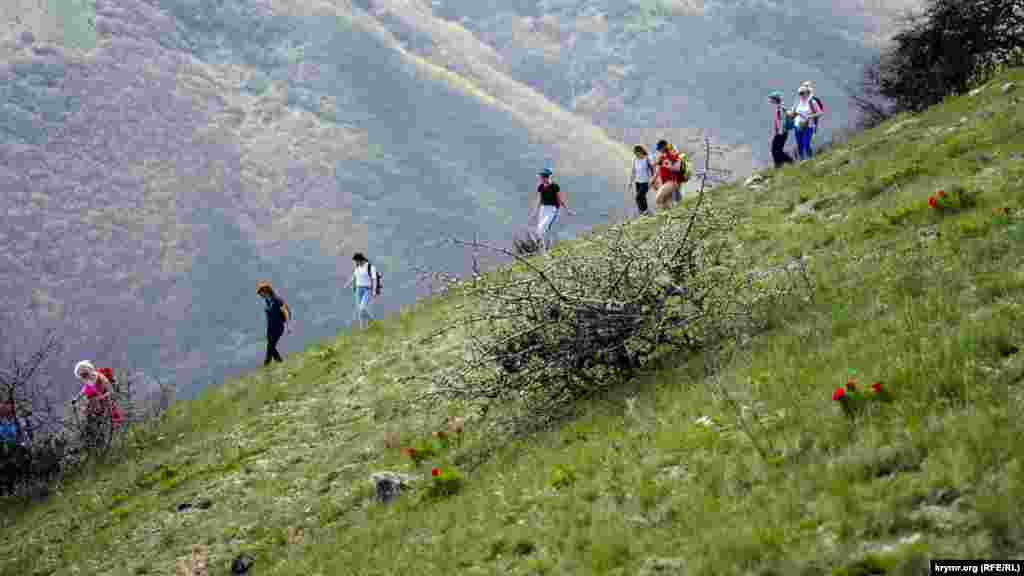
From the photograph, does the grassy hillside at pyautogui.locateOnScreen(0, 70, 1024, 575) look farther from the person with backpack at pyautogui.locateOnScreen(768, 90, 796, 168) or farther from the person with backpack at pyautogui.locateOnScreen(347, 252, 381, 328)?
the person with backpack at pyautogui.locateOnScreen(347, 252, 381, 328)

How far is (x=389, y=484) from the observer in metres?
10.1

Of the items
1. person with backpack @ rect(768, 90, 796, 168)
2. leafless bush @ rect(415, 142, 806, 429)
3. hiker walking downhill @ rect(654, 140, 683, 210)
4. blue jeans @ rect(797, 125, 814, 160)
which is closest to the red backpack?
leafless bush @ rect(415, 142, 806, 429)

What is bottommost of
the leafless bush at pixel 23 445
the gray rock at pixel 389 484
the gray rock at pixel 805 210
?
the leafless bush at pixel 23 445

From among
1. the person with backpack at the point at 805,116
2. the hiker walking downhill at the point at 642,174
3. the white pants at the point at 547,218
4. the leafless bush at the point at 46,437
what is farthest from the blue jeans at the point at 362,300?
the person with backpack at the point at 805,116

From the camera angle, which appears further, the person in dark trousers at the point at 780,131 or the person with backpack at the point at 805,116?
the person in dark trousers at the point at 780,131

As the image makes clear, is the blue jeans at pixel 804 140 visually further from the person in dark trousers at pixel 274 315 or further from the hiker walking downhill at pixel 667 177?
the person in dark trousers at pixel 274 315

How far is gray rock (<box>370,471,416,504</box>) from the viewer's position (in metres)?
10.1

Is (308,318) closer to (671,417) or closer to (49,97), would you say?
(49,97)

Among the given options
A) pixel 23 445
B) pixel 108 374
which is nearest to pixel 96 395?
pixel 108 374

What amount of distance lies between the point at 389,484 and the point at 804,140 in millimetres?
16755

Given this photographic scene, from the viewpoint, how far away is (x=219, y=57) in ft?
634

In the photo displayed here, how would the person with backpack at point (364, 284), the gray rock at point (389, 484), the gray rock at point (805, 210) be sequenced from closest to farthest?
the gray rock at point (389, 484) → the gray rock at point (805, 210) → the person with backpack at point (364, 284)

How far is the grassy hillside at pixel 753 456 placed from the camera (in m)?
5.25

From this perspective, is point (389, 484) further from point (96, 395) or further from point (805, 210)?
point (96, 395)
